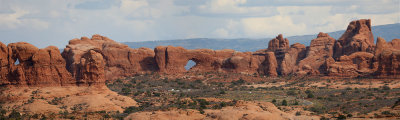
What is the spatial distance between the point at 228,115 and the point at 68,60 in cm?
4193

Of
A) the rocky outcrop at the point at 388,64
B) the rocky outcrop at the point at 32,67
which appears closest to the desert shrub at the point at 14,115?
the rocky outcrop at the point at 32,67

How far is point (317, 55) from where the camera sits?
10319cm

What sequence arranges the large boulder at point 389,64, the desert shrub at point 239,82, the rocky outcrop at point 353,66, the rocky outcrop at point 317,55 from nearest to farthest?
the large boulder at point 389,64 < the desert shrub at point 239,82 < the rocky outcrop at point 353,66 < the rocky outcrop at point 317,55

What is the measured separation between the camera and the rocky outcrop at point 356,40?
9712cm

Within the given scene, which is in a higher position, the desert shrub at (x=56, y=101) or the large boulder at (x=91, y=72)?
the large boulder at (x=91, y=72)

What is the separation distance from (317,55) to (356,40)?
8.04 m

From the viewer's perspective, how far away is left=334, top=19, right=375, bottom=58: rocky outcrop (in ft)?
319

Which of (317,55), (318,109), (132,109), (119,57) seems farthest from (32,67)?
(317,55)

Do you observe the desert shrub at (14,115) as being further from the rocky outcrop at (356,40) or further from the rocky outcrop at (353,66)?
the rocky outcrop at (356,40)

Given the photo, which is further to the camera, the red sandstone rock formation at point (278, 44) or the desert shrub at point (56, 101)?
the red sandstone rock formation at point (278, 44)

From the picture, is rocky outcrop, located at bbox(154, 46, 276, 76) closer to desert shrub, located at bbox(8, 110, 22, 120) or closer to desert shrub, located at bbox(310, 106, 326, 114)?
desert shrub, located at bbox(310, 106, 326, 114)

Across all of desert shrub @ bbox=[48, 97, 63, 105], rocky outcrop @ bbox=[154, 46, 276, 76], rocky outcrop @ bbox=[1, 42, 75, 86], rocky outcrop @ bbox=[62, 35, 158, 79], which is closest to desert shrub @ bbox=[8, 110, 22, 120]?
desert shrub @ bbox=[48, 97, 63, 105]

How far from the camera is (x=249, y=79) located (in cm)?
8962

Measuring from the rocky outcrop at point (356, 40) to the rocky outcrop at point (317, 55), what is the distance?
65.5 inches
